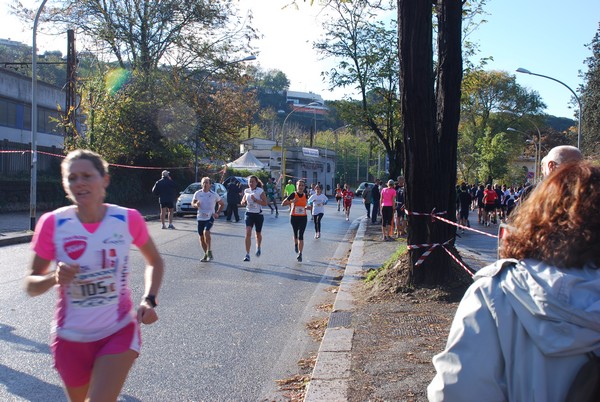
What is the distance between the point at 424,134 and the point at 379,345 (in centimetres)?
336

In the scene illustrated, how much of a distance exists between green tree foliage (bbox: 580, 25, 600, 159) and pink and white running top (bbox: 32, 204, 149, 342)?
4111 centimetres

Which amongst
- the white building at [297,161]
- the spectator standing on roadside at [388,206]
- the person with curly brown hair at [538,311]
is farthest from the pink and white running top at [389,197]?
the white building at [297,161]

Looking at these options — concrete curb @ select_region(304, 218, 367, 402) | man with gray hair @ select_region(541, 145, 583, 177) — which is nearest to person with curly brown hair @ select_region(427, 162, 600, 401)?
concrete curb @ select_region(304, 218, 367, 402)

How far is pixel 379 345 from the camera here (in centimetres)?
599

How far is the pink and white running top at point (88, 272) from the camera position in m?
3.21

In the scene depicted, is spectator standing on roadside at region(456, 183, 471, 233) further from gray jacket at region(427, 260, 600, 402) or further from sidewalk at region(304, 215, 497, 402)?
gray jacket at region(427, 260, 600, 402)

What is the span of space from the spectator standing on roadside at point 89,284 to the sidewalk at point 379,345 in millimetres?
1940

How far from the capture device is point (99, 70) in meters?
29.2

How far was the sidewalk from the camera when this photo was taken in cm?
477

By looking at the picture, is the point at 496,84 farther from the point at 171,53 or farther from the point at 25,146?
the point at 25,146

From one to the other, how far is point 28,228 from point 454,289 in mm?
14067

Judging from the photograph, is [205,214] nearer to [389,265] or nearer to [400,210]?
[389,265]

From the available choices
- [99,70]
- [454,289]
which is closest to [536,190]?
[454,289]

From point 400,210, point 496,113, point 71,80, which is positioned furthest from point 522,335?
point 496,113
